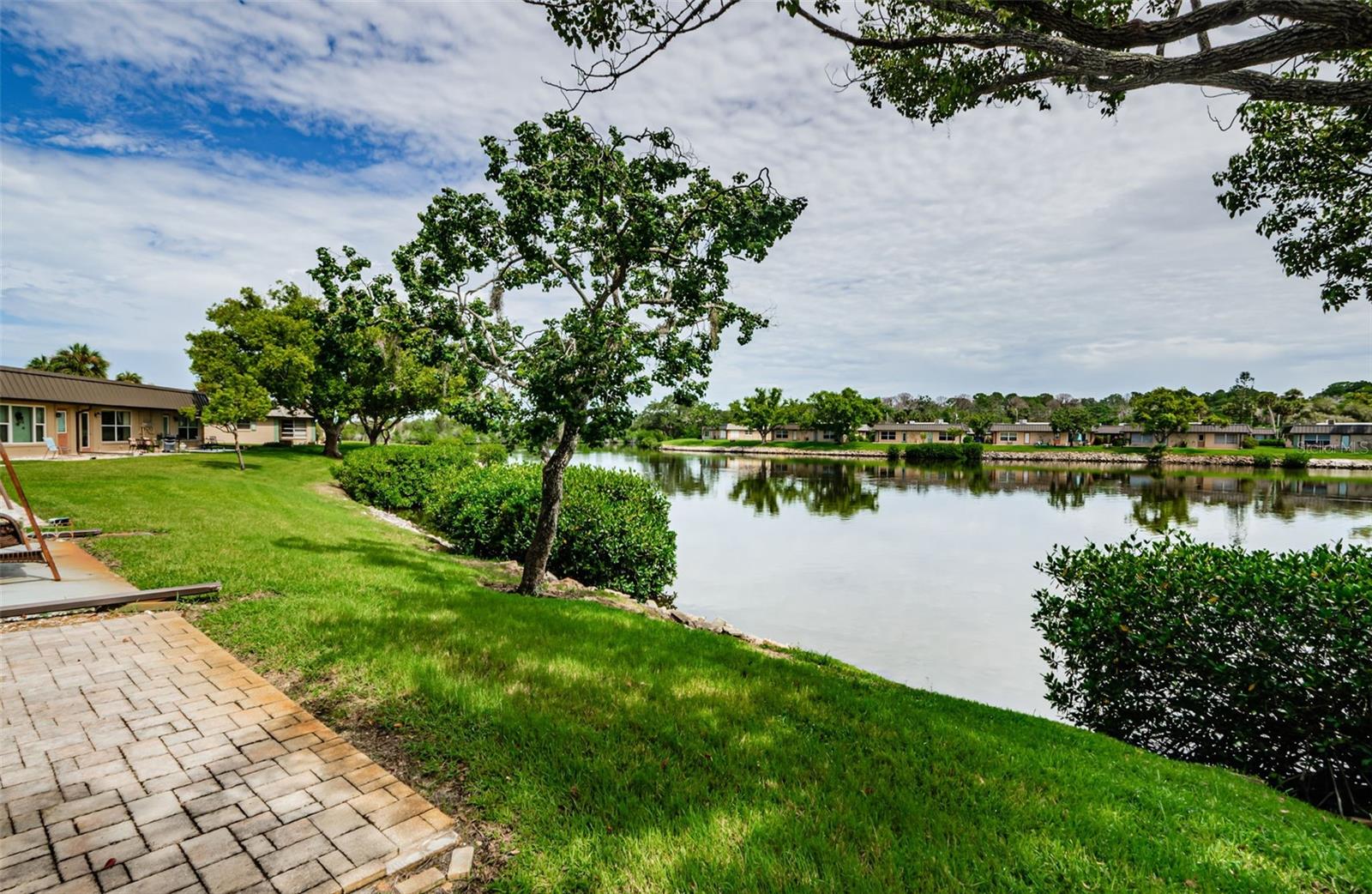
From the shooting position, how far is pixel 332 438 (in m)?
31.4

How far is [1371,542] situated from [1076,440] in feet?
251

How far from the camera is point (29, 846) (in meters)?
2.73

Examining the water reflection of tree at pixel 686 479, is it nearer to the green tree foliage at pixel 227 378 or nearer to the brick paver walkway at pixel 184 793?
the green tree foliage at pixel 227 378

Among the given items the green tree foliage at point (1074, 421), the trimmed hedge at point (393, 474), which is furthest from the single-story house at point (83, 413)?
the green tree foliage at point (1074, 421)

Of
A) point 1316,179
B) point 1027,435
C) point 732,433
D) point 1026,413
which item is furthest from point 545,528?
point 1026,413

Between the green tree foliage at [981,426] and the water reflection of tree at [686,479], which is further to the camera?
the green tree foliage at [981,426]

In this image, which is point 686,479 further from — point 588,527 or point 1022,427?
point 1022,427

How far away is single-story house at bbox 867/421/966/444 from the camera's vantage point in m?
89.2

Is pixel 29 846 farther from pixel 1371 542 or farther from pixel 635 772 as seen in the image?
pixel 1371 542

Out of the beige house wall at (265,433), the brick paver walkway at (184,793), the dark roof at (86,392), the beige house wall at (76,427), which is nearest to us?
the brick paver walkway at (184,793)

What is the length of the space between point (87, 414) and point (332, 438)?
9.79m

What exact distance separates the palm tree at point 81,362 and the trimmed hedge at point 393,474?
44546mm

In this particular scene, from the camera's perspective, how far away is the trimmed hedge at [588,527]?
10.4m

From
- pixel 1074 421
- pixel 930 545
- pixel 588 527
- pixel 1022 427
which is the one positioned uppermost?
pixel 1074 421
